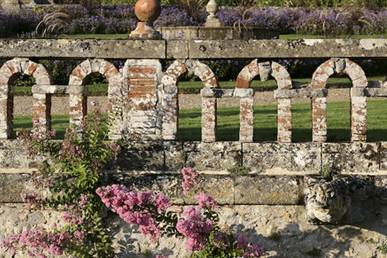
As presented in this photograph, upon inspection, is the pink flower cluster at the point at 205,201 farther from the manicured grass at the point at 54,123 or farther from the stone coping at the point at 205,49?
the manicured grass at the point at 54,123

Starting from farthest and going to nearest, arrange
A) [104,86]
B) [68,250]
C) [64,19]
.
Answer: [64,19] < [104,86] < [68,250]

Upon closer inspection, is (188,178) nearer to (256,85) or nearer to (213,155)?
(213,155)

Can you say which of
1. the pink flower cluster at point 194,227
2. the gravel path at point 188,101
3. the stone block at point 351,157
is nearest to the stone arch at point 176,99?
the pink flower cluster at point 194,227

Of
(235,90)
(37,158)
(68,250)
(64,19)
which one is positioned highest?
(64,19)

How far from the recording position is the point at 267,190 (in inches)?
278

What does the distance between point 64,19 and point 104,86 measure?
10.5m

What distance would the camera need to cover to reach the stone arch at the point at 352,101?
7254 millimetres

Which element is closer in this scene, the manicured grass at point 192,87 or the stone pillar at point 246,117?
the stone pillar at point 246,117

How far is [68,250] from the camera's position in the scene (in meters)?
A: 6.99

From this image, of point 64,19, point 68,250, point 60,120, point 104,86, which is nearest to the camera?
point 68,250

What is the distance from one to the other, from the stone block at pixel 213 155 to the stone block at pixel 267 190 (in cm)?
27

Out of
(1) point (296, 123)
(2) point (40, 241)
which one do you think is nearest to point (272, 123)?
(1) point (296, 123)

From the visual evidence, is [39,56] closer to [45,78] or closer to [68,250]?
[45,78]

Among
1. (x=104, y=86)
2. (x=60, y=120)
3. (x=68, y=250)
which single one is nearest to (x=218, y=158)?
(x=68, y=250)
